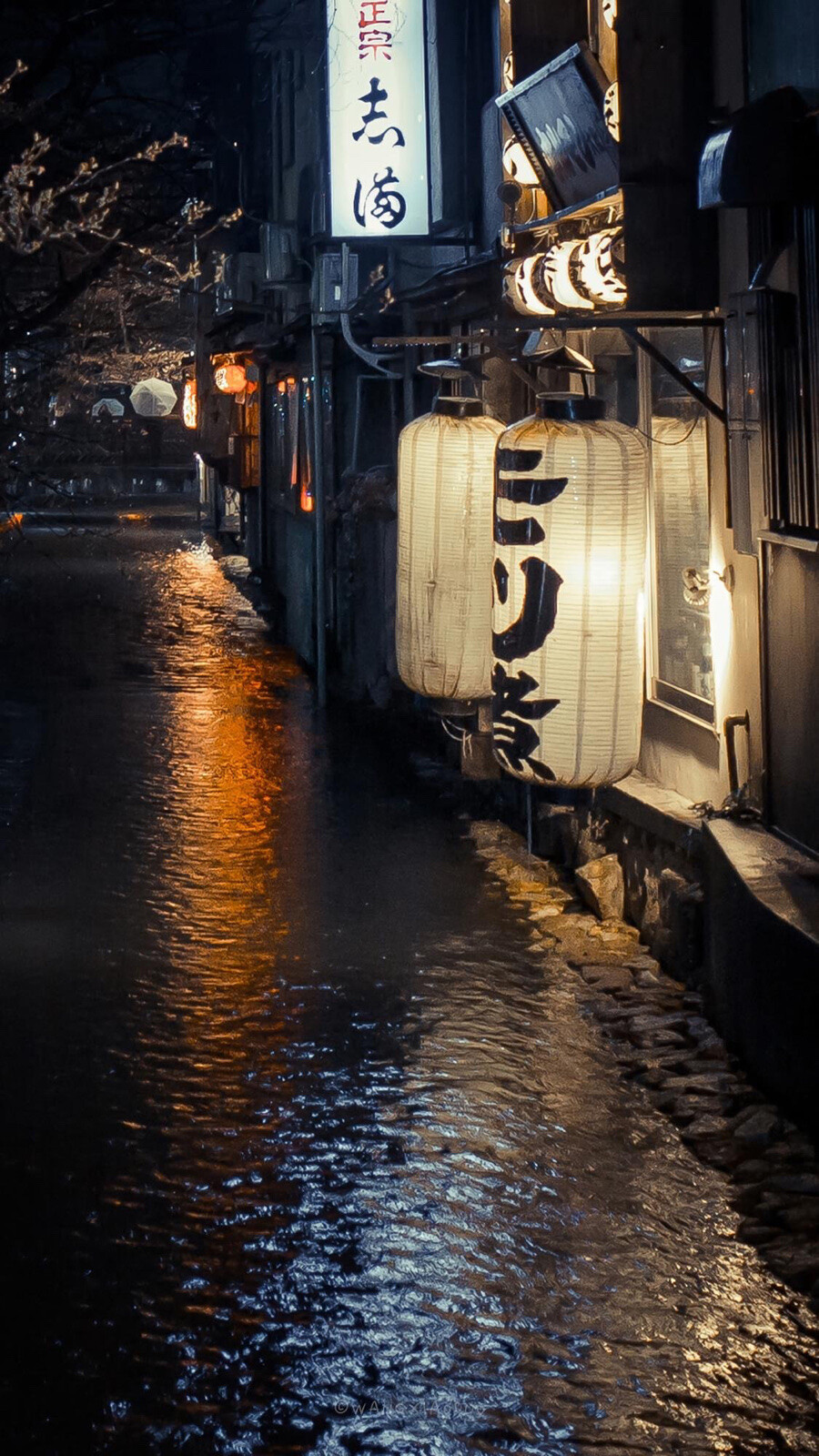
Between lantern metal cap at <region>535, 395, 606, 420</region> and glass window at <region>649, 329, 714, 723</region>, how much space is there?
75 centimetres

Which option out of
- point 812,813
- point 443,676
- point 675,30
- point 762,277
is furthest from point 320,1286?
point 675,30

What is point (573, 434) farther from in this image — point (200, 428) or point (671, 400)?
point (200, 428)

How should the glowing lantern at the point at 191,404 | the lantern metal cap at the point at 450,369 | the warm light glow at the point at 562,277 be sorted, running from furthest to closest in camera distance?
the glowing lantern at the point at 191,404
the lantern metal cap at the point at 450,369
the warm light glow at the point at 562,277

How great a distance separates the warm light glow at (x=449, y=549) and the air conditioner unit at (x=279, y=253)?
14840 millimetres

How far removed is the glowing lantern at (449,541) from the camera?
11.2 metres

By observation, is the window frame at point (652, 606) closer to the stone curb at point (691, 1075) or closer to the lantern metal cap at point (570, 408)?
the lantern metal cap at point (570, 408)

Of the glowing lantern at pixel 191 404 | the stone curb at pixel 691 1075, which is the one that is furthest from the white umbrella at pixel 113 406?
the stone curb at pixel 691 1075

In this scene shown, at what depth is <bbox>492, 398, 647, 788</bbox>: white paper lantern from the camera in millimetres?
9203

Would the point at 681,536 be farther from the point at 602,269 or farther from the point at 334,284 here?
the point at 334,284

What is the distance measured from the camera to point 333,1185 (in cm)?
687

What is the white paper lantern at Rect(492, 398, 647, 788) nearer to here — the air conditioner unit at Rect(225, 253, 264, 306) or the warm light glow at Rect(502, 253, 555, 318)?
the warm light glow at Rect(502, 253, 555, 318)

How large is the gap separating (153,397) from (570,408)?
210 ft

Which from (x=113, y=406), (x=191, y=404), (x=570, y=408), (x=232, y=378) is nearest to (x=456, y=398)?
(x=570, y=408)

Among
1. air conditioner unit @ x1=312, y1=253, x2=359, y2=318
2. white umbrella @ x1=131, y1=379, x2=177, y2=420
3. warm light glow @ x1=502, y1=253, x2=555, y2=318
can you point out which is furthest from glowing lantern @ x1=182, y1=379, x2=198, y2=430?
warm light glow @ x1=502, y1=253, x2=555, y2=318
